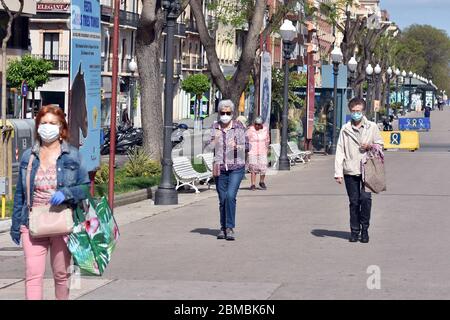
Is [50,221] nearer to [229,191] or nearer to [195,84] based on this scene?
[229,191]

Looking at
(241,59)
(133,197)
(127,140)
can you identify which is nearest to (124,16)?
(127,140)

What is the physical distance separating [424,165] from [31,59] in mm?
30411

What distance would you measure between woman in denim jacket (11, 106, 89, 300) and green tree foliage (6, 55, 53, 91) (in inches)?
2116

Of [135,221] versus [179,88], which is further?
[179,88]

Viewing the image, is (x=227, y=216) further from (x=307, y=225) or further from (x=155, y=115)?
(x=155, y=115)

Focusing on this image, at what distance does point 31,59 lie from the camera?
2431 inches

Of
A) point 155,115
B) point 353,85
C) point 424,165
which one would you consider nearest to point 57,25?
point 353,85

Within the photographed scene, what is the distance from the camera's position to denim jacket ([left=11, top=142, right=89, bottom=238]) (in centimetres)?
866

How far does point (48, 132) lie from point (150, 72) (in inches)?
753

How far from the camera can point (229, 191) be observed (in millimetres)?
14688

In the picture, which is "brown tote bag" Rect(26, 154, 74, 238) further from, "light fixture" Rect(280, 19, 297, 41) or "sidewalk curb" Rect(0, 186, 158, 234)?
"light fixture" Rect(280, 19, 297, 41)

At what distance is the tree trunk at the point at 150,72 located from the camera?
26.7 m

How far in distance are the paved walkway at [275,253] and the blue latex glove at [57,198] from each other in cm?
201

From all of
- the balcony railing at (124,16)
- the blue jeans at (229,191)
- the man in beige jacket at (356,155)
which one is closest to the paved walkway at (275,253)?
the blue jeans at (229,191)
